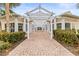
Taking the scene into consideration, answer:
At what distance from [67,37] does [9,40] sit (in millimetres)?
1572

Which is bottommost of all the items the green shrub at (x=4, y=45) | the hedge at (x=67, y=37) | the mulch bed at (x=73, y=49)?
the mulch bed at (x=73, y=49)

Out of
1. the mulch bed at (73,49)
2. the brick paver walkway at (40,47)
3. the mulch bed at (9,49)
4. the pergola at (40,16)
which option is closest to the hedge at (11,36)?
the mulch bed at (9,49)

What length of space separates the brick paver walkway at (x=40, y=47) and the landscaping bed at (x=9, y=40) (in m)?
0.14

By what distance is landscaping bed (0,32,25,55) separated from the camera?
6.36 meters

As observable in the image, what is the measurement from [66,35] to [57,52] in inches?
22.1

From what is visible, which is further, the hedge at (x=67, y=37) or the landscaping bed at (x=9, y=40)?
the hedge at (x=67, y=37)

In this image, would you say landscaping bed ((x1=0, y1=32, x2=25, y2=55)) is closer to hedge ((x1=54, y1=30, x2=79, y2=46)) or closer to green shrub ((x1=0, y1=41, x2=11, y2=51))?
green shrub ((x1=0, y1=41, x2=11, y2=51))

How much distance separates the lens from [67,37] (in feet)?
21.8

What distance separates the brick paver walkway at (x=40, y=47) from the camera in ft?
20.9

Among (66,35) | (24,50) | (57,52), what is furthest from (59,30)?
(24,50)

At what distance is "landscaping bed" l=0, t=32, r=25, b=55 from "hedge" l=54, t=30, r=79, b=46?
A: 0.94 metres

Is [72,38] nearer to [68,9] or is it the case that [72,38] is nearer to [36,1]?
[68,9]

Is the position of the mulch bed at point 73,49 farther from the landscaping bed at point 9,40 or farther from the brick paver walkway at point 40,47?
the landscaping bed at point 9,40

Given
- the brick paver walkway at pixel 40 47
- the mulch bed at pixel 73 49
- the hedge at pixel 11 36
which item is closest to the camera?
the mulch bed at pixel 73 49
